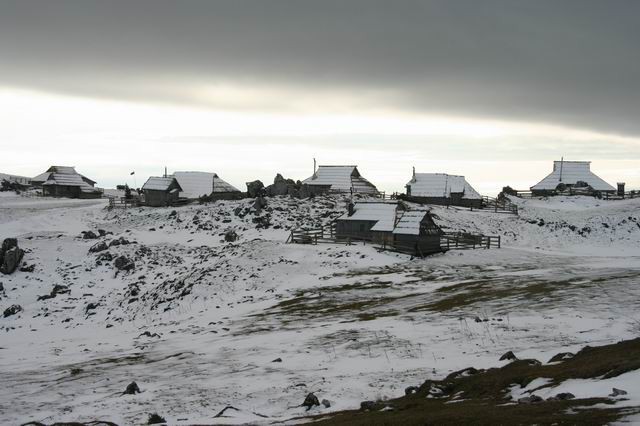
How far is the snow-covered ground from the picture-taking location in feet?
54.3

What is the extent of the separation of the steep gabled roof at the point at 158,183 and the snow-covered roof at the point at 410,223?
110 ft

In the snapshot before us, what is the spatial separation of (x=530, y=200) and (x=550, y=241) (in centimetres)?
2077

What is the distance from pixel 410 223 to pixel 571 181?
45.9 m

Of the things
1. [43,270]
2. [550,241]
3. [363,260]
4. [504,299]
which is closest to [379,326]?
[504,299]

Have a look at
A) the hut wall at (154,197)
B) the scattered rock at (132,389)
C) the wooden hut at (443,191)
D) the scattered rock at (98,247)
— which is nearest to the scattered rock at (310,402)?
the scattered rock at (132,389)

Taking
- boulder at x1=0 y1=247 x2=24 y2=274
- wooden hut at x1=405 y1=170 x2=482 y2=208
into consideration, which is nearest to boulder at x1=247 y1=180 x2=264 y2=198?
wooden hut at x1=405 y1=170 x2=482 y2=208

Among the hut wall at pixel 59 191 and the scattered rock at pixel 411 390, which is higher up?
the hut wall at pixel 59 191

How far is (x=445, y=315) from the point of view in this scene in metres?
25.2

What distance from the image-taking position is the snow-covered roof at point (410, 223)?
45.2m

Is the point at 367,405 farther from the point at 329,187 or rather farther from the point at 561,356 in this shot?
the point at 329,187

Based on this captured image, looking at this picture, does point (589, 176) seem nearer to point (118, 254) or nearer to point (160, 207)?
point (160, 207)

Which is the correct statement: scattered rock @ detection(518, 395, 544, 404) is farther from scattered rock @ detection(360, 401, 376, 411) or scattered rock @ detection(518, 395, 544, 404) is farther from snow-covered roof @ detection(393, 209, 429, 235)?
snow-covered roof @ detection(393, 209, 429, 235)

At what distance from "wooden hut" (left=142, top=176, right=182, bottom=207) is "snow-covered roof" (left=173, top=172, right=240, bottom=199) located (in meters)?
2.19

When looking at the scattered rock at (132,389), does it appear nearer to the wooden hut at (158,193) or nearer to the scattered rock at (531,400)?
the scattered rock at (531,400)
